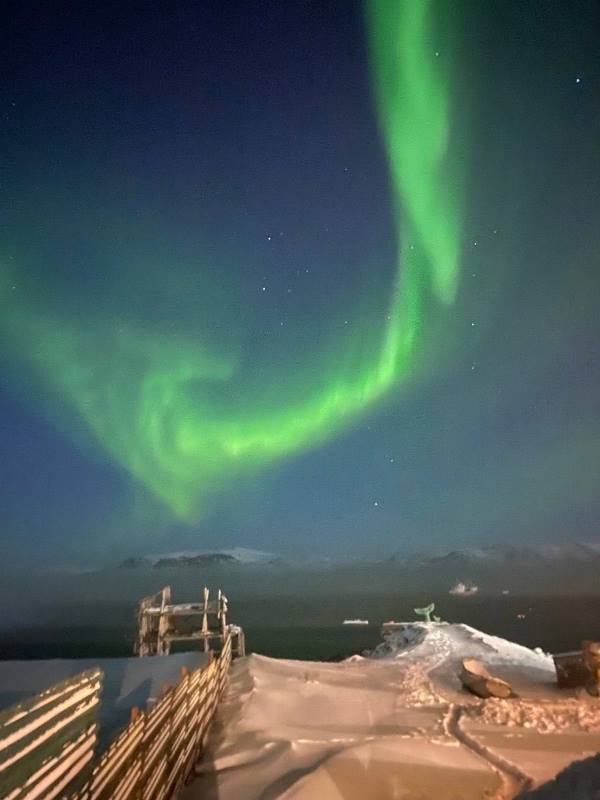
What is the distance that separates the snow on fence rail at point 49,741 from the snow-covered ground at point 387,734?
4368 mm

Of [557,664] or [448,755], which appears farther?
[557,664]

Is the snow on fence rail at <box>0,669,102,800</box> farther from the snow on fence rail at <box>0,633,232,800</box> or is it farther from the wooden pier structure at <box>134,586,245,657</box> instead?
the wooden pier structure at <box>134,586,245,657</box>

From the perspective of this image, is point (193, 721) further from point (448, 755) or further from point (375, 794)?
point (448, 755)

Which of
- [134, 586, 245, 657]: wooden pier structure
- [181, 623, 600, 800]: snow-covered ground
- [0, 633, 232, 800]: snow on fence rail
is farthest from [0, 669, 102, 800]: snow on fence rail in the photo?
[134, 586, 245, 657]: wooden pier structure

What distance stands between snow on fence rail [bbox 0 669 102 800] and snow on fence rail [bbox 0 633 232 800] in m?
0.02

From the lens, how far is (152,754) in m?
6.18

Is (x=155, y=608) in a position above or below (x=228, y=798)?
above

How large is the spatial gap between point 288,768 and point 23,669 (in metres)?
7.76

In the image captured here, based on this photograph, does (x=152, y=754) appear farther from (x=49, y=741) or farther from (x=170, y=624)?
(x=170, y=624)

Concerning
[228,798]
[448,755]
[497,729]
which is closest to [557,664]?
[497,729]

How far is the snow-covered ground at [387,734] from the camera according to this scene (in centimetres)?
797

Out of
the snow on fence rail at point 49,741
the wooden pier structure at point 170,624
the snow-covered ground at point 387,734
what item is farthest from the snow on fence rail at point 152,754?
the wooden pier structure at point 170,624

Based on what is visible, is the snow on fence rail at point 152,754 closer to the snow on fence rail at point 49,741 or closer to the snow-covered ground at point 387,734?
the snow on fence rail at point 49,741

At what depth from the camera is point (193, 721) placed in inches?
354
